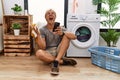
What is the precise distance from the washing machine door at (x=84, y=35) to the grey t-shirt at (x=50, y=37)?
450mm

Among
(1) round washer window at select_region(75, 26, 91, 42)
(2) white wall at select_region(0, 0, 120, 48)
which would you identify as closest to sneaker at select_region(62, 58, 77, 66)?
(1) round washer window at select_region(75, 26, 91, 42)

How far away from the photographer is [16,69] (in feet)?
8.86

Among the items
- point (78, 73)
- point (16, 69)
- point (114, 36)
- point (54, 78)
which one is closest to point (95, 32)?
point (114, 36)

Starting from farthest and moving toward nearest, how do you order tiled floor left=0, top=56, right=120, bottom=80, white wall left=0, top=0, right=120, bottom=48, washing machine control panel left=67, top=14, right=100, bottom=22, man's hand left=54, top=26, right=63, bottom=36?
white wall left=0, top=0, right=120, bottom=48, washing machine control panel left=67, top=14, right=100, bottom=22, man's hand left=54, top=26, right=63, bottom=36, tiled floor left=0, top=56, right=120, bottom=80

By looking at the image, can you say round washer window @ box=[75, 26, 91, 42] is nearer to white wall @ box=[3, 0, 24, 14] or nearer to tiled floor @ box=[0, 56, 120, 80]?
tiled floor @ box=[0, 56, 120, 80]

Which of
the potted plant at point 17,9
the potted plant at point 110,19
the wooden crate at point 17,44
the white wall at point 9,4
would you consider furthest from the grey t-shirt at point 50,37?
the white wall at point 9,4

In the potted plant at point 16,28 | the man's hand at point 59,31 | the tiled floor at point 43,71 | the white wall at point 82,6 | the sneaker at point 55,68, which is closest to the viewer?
the tiled floor at point 43,71

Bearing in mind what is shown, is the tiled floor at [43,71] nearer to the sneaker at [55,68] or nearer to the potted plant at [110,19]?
the sneaker at [55,68]

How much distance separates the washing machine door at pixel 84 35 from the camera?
3.32m

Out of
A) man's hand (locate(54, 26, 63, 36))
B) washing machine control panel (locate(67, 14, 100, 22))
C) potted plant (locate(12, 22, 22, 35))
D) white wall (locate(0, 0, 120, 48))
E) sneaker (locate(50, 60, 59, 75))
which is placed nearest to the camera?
sneaker (locate(50, 60, 59, 75))

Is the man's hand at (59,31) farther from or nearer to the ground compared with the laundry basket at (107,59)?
farther from the ground

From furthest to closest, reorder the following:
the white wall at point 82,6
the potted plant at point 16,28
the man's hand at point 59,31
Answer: the white wall at point 82,6 < the potted plant at point 16,28 < the man's hand at point 59,31

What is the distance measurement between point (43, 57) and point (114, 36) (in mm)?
1505

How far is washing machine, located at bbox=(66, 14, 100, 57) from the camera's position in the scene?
3.30 metres
